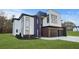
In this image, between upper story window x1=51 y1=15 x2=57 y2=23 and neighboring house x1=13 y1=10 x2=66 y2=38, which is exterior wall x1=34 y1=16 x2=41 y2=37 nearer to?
neighboring house x1=13 y1=10 x2=66 y2=38

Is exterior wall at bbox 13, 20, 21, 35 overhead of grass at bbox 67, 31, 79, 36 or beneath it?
overhead

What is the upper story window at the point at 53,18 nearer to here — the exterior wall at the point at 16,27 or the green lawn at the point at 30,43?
the green lawn at the point at 30,43

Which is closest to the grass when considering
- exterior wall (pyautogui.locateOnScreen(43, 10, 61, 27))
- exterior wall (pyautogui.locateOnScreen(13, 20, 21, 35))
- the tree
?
the tree

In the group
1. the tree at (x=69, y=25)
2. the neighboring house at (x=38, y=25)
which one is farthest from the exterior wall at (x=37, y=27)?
the tree at (x=69, y=25)
